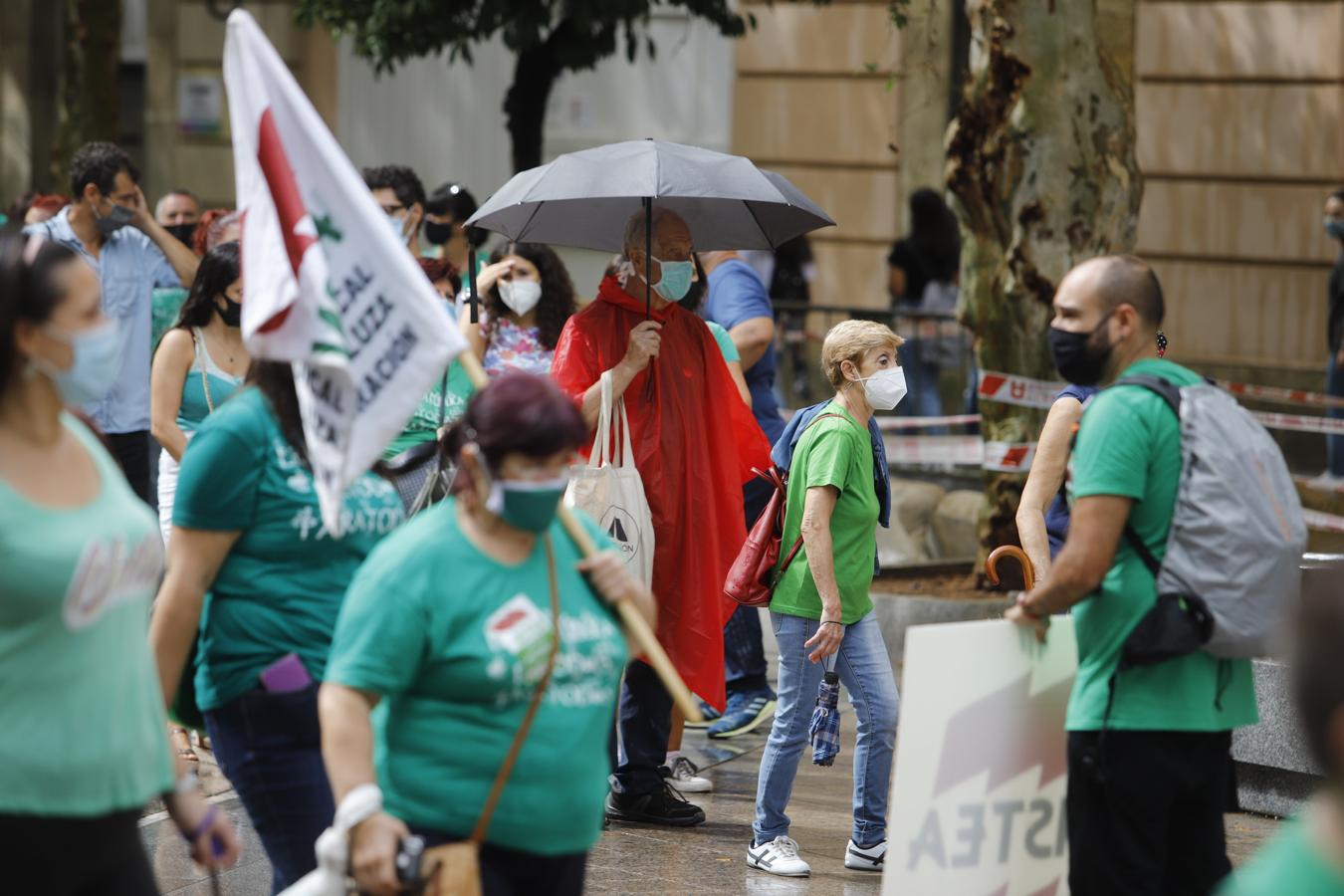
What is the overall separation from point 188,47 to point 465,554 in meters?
16.9

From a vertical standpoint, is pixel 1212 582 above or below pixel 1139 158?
below

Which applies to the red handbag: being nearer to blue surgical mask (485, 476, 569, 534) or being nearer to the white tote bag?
the white tote bag

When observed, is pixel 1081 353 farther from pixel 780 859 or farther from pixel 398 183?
pixel 398 183

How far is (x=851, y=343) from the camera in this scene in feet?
19.5

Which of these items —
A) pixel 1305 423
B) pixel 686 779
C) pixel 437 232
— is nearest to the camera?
pixel 686 779

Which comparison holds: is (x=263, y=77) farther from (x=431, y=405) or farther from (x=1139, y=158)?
(x=1139, y=158)

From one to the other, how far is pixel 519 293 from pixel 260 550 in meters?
3.50

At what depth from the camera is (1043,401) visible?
9750 millimetres

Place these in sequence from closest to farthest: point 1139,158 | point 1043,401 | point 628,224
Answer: point 628,224 → point 1043,401 → point 1139,158

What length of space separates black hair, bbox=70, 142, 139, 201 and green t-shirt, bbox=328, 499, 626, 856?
5.13 meters

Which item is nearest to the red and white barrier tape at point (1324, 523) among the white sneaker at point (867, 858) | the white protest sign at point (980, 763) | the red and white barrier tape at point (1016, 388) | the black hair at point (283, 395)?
the red and white barrier tape at point (1016, 388)

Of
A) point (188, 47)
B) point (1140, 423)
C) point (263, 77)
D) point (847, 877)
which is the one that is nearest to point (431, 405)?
point (847, 877)

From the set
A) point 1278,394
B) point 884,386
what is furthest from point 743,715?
point 1278,394

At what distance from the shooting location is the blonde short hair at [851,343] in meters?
5.94
